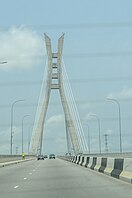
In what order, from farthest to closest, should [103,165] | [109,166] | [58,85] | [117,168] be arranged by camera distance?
[58,85], [103,165], [109,166], [117,168]

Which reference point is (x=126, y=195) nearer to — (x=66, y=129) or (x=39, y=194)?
(x=39, y=194)

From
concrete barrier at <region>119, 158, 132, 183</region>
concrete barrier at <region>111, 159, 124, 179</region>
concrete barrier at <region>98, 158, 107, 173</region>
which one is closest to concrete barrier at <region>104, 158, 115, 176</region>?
concrete barrier at <region>111, 159, 124, 179</region>

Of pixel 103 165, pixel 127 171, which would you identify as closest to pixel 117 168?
pixel 127 171

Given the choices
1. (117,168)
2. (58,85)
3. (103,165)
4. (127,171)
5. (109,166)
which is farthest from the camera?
(58,85)

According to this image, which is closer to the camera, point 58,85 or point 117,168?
point 117,168

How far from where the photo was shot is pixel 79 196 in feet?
59.5

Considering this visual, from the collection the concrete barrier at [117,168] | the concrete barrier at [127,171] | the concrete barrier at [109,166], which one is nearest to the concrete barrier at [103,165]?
the concrete barrier at [109,166]

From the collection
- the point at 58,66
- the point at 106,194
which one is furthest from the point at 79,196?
the point at 58,66

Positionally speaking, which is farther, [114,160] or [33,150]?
[33,150]

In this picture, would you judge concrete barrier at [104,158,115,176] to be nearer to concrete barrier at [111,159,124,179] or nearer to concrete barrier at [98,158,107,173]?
concrete barrier at [111,159,124,179]

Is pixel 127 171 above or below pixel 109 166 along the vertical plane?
below

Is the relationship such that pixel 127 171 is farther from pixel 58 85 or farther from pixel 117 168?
pixel 58 85

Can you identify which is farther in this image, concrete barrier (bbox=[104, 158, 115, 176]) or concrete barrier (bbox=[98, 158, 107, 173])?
concrete barrier (bbox=[98, 158, 107, 173])

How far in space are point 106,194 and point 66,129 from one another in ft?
247
